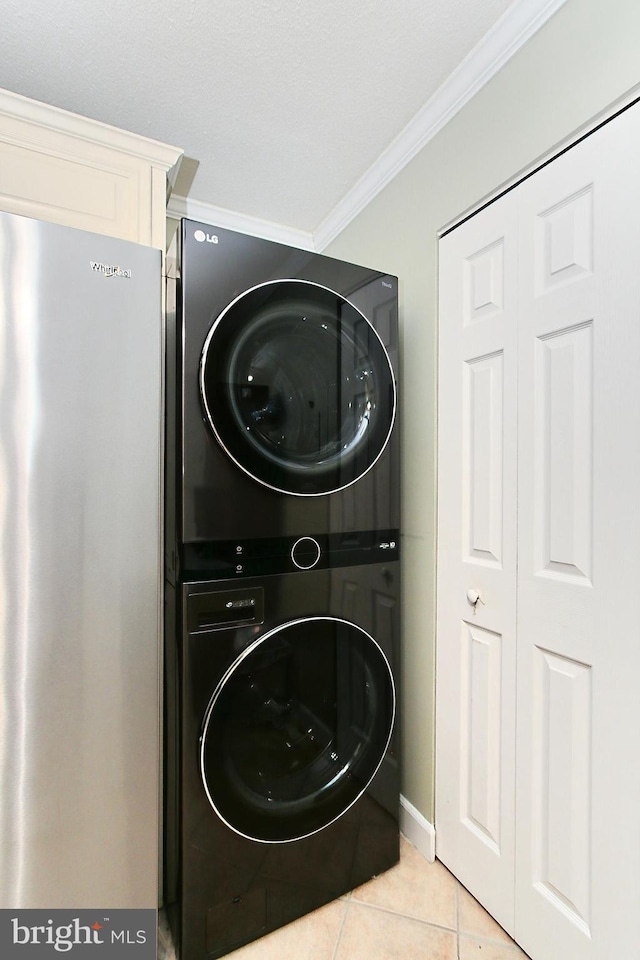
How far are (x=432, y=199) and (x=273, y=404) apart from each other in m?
0.96

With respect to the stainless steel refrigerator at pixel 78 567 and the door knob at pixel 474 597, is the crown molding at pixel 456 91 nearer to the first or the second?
the stainless steel refrigerator at pixel 78 567

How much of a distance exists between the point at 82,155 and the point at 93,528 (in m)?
1.11

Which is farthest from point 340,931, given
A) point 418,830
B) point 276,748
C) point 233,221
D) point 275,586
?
point 233,221

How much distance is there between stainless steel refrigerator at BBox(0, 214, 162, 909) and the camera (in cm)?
97

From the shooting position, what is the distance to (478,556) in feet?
4.85

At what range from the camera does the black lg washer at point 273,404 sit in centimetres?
124

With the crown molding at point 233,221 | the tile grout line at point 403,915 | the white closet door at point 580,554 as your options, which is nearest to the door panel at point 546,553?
the white closet door at point 580,554

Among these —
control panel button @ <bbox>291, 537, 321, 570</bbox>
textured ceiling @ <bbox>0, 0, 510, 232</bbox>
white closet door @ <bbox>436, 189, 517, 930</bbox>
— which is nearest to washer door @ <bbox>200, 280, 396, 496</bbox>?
control panel button @ <bbox>291, 537, 321, 570</bbox>

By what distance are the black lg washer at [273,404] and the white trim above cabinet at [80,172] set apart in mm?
327

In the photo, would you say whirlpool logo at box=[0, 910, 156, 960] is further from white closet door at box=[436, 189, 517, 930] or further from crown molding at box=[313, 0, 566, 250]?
crown molding at box=[313, 0, 566, 250]

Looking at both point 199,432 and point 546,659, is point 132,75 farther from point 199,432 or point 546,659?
point 546,659

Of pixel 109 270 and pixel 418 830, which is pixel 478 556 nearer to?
pixel 418 830

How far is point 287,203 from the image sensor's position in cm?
221

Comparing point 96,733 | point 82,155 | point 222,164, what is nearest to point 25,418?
point 96,733
